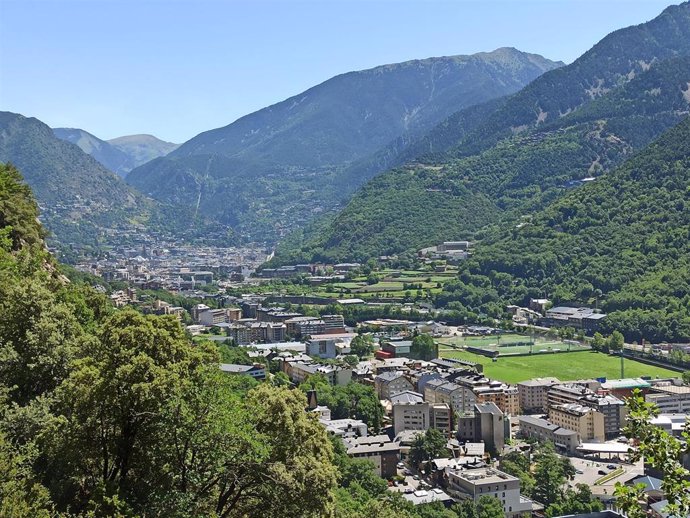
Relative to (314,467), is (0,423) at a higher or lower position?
higher

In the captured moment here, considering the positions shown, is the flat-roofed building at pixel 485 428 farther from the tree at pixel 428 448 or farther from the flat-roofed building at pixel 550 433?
the tree at pixel 428 448

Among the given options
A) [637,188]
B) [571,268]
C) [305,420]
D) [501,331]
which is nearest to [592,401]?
[501,331]

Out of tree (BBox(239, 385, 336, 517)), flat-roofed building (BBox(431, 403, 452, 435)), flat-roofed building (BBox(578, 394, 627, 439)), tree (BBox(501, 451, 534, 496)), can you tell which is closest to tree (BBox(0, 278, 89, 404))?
tree (BBox(239, 385, 336, 517))

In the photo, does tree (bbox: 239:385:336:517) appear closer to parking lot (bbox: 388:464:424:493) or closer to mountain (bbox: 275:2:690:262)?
parking lot (bbox: 388:464:424:493)

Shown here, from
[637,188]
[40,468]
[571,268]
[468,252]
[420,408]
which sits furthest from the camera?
[468,252]

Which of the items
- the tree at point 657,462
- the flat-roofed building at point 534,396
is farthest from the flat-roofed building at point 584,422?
the tree at point 657,462

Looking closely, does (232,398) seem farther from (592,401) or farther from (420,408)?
(592,401)
